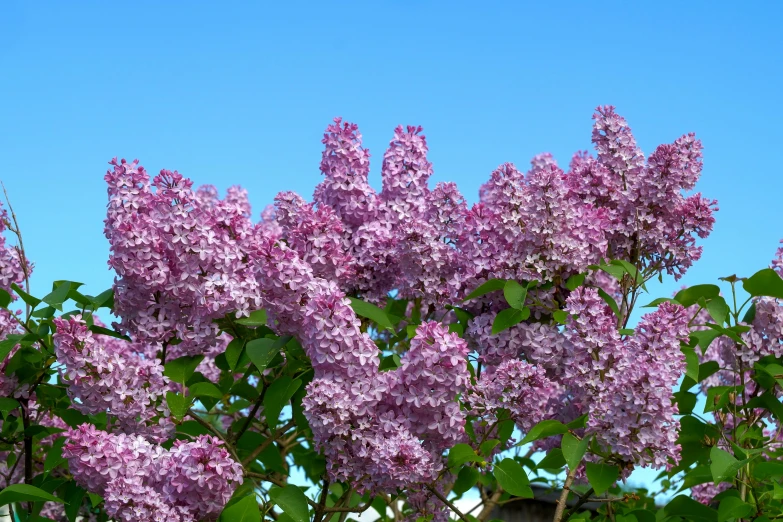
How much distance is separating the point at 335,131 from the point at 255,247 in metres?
0.96

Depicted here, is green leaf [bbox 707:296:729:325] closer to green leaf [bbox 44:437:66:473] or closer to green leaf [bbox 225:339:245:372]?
green leaf [bbox 225:339:245:372]

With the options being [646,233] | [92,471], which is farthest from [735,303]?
[92,471]

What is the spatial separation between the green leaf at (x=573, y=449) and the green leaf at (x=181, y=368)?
1.40m

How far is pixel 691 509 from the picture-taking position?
3.38 metres

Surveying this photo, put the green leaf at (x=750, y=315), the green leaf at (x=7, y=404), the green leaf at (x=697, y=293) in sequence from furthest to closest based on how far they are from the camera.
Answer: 1. the green leaf at (x=750, y=315)
2. the green leaf at (x=7, y=404)
3. the green leaf at (x=697, y=293)

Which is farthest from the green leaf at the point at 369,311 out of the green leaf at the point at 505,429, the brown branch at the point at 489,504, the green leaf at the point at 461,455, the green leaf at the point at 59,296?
the brown branch at the point at 489,504

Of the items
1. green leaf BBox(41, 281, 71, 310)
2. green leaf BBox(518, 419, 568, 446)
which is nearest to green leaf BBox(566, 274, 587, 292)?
green leaf BBox(518, 419, 568, 446)

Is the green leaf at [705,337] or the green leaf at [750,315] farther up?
the green leaf at [750,315]

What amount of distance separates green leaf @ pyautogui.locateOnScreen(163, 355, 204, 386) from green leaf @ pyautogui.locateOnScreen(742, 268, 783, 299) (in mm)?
2129

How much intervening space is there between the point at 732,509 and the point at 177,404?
1987 millimetres

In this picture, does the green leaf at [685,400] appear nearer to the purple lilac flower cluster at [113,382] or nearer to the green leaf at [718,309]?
the green leaf at [718,309]

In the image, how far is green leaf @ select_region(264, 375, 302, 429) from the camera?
120 inches

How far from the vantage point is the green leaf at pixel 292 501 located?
2.88 metres

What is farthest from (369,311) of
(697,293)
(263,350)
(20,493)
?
(697,293)
